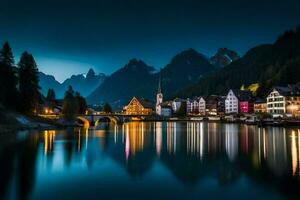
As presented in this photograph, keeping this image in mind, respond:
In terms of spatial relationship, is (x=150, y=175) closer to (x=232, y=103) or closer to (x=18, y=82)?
(x=18, y=82)

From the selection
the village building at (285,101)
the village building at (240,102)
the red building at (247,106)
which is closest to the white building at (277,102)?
the village building at (285,101)

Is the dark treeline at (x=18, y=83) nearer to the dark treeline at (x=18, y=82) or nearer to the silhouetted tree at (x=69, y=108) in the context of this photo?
the dark treeline at (x=18, y=82)

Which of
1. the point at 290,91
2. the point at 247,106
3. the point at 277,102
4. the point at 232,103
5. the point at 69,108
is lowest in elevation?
the point at 69,108

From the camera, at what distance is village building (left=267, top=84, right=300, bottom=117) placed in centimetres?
13438

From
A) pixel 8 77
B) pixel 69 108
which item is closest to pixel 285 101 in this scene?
pixel 69 108

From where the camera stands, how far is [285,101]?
13588cm

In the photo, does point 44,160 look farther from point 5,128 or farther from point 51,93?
point 51,93

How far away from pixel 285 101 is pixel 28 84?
317 feet

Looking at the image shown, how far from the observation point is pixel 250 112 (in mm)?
179875

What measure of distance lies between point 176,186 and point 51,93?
169 m

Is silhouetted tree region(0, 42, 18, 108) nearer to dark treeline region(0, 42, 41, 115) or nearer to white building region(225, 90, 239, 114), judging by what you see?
dark treeline region(0, 42, 41, 115)

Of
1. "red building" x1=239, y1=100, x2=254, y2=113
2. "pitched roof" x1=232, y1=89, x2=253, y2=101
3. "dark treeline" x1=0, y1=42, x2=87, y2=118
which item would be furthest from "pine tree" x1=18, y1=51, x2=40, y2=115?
"pitched roof" x1=232, y1=89, x2=253, y2=101

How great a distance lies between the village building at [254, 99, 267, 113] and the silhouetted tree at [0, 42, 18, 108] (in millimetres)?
113057

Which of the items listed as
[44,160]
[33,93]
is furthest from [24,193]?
[33,93]
